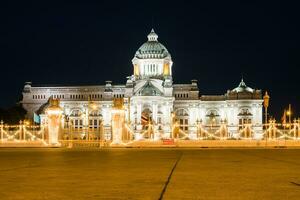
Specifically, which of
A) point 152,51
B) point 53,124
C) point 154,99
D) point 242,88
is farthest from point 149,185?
point 242,88

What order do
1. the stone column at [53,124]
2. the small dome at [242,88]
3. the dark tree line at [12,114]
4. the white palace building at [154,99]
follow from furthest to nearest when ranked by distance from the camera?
the small dome at [242,88] < the white palace building at [154,99] < the dark tree line at [12,114] < the stone column at [53,124]

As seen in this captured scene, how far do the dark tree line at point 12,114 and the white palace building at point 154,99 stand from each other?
3.62 m

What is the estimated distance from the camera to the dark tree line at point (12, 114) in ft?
343

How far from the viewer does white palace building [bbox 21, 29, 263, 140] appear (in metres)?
116

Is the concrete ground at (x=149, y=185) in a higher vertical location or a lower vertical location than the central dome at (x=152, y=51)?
lower

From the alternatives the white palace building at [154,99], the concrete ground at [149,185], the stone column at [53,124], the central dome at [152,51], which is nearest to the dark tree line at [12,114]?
the white palace building at [154,99]

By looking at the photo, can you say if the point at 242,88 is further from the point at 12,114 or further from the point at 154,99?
the point at 12,114

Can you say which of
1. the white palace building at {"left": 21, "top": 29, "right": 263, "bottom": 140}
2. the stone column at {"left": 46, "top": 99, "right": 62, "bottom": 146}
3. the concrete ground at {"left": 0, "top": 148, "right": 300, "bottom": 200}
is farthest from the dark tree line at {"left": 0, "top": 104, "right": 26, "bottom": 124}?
the concrete ground at {"left": 0, "top": 148, "right": 300, "bottom": 200}

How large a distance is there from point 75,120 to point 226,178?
112 meters

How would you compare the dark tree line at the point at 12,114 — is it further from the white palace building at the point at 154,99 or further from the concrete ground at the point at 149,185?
the concrete ground at the point at 149,185

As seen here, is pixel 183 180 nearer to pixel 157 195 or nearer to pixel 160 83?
pixel 157 195

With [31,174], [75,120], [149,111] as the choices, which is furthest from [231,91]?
[31,174]

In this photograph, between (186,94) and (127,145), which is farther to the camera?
(186,94)

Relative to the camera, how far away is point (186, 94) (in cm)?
12312
